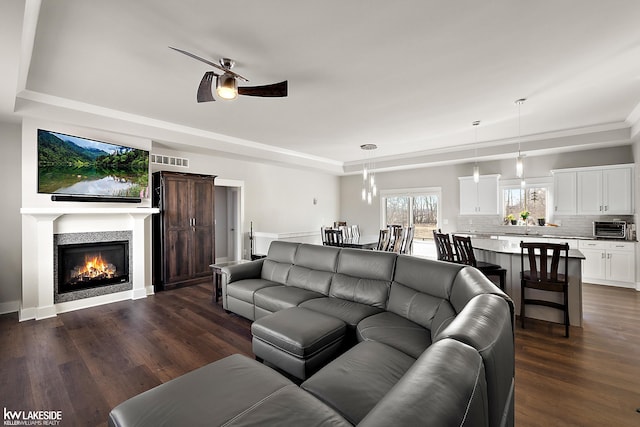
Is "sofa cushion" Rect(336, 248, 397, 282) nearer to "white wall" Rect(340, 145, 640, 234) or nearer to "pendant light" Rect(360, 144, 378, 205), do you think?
"pendant light" Rect(360, 144, 378, 205)

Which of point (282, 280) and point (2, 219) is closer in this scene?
point (282, 280)

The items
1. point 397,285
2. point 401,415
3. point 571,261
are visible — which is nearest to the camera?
point 401,415

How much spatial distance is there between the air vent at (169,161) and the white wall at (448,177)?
518 centimetres

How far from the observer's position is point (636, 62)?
112 inches

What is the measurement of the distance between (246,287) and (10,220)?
11.9 ft

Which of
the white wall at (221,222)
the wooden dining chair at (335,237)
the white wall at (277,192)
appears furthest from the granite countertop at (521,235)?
the white wall at (221,222)

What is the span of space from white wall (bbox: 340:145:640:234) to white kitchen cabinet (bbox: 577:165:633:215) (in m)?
0.32

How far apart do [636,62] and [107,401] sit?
5.70 metres

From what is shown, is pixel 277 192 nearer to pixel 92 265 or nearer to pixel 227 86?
pixel 92 265

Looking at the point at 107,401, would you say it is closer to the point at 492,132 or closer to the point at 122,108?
the point at 122,108

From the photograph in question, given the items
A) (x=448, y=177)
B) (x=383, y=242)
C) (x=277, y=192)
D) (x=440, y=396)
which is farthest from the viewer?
(x=277, y=192)

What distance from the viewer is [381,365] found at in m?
1.64

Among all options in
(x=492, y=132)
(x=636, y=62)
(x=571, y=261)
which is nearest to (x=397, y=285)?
(x=571, y=261)

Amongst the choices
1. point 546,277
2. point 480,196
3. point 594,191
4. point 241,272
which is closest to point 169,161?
point 241,272
